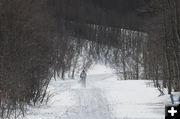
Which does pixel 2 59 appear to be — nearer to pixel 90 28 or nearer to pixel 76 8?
pixel 76 8

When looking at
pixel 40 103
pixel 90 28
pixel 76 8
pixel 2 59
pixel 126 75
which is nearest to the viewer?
pixel 2 59

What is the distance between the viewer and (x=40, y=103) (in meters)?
16.6

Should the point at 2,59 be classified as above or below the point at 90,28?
below

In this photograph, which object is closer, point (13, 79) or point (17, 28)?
point (13, 79)

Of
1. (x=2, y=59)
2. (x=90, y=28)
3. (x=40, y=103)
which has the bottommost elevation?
(x=40, y=103)

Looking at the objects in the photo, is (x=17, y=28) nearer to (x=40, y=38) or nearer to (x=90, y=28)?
(x=40, y=38)

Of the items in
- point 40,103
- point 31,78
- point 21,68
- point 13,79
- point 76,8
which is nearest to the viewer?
point 13,79

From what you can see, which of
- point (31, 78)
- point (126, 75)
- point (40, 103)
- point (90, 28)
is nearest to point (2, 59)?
point (31, 78)

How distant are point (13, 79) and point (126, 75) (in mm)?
51339

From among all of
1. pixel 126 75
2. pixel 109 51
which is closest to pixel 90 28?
pixel 109 51

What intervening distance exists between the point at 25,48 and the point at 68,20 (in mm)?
64879

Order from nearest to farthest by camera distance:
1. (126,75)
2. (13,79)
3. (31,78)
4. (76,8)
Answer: (13,79)
(31,78)
(126,75)
(76,8)

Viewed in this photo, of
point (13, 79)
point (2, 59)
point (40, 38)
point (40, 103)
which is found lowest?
point (40, 103)

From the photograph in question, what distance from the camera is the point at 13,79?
38.1 ft
